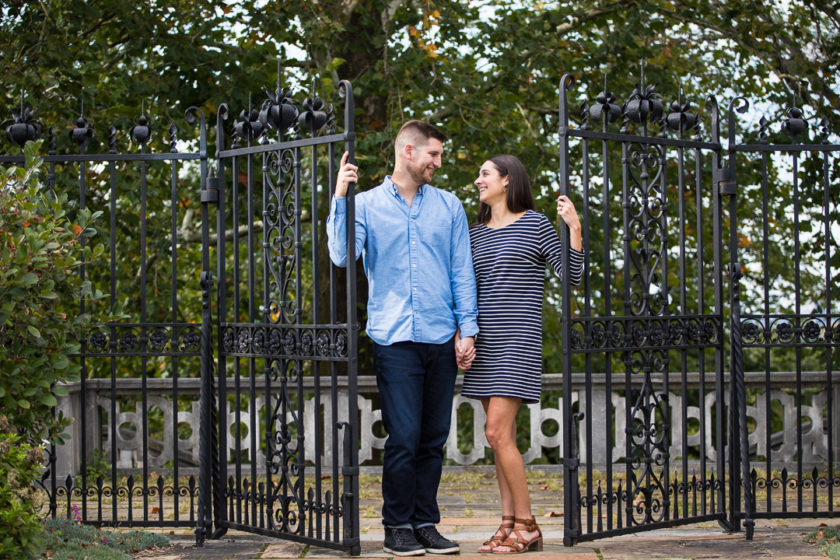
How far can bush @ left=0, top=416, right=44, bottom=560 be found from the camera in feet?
14.4

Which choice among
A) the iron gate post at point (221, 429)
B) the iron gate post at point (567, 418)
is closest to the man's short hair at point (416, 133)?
the iron gate post at point (567, 418)

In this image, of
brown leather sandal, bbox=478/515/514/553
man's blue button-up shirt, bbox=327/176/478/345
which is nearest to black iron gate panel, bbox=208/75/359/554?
man's blue button-up shirt, bbox=327/176/478/345

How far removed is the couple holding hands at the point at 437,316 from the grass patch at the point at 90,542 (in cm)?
139

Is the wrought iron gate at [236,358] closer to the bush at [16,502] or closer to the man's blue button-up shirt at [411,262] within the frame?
the man's blue button-up shirt at [411,262]

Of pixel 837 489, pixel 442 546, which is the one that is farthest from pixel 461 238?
pixel 837 489

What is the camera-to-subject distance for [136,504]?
23.8 ft

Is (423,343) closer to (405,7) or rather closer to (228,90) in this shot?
(228,90)

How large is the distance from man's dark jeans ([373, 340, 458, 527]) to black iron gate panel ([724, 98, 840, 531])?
6.27ft

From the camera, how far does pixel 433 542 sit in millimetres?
5207

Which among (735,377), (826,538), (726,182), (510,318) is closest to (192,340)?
(510,318)

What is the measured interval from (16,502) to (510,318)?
101 inches

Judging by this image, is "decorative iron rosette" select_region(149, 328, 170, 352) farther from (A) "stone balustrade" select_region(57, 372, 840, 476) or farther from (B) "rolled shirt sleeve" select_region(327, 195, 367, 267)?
(A) "stone balustrade" select_region(57, 372, 840, 476)

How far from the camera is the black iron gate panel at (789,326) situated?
6.17 metres

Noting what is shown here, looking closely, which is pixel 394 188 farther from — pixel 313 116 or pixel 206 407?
pixel 206 407
